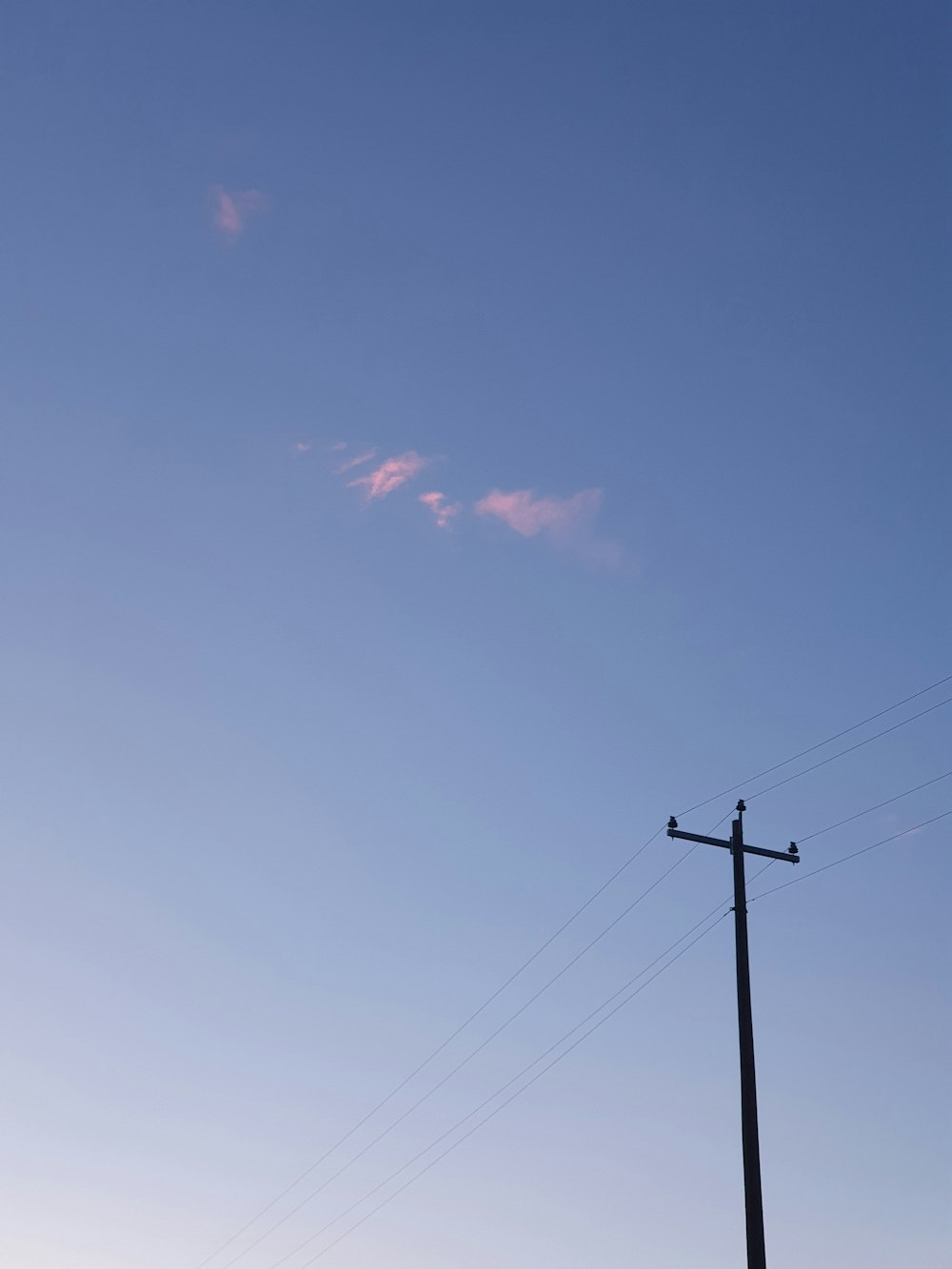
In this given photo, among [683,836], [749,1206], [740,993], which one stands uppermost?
[683,836]

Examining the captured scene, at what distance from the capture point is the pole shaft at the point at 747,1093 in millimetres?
19297

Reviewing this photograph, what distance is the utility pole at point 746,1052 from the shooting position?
19.4 metres

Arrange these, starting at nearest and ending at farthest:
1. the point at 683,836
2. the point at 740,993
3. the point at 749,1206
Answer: the point at 749,1206, the point at 740,993, the point at 683,836

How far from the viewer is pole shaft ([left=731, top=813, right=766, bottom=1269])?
19297mm

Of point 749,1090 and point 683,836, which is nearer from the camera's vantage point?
point 749,1090

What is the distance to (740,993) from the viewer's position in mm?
21250

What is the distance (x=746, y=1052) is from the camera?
20.8m

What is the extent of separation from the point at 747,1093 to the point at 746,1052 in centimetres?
62

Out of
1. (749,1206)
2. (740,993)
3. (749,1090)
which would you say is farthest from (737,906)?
(749,1206)

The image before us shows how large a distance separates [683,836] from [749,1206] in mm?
6475

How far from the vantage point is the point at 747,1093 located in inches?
808

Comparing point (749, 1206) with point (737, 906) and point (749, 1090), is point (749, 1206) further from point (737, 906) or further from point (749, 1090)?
point (737, 906)

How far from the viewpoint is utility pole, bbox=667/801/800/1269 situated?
19.4 metres

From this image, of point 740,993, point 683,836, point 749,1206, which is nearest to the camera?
point 749,1206
